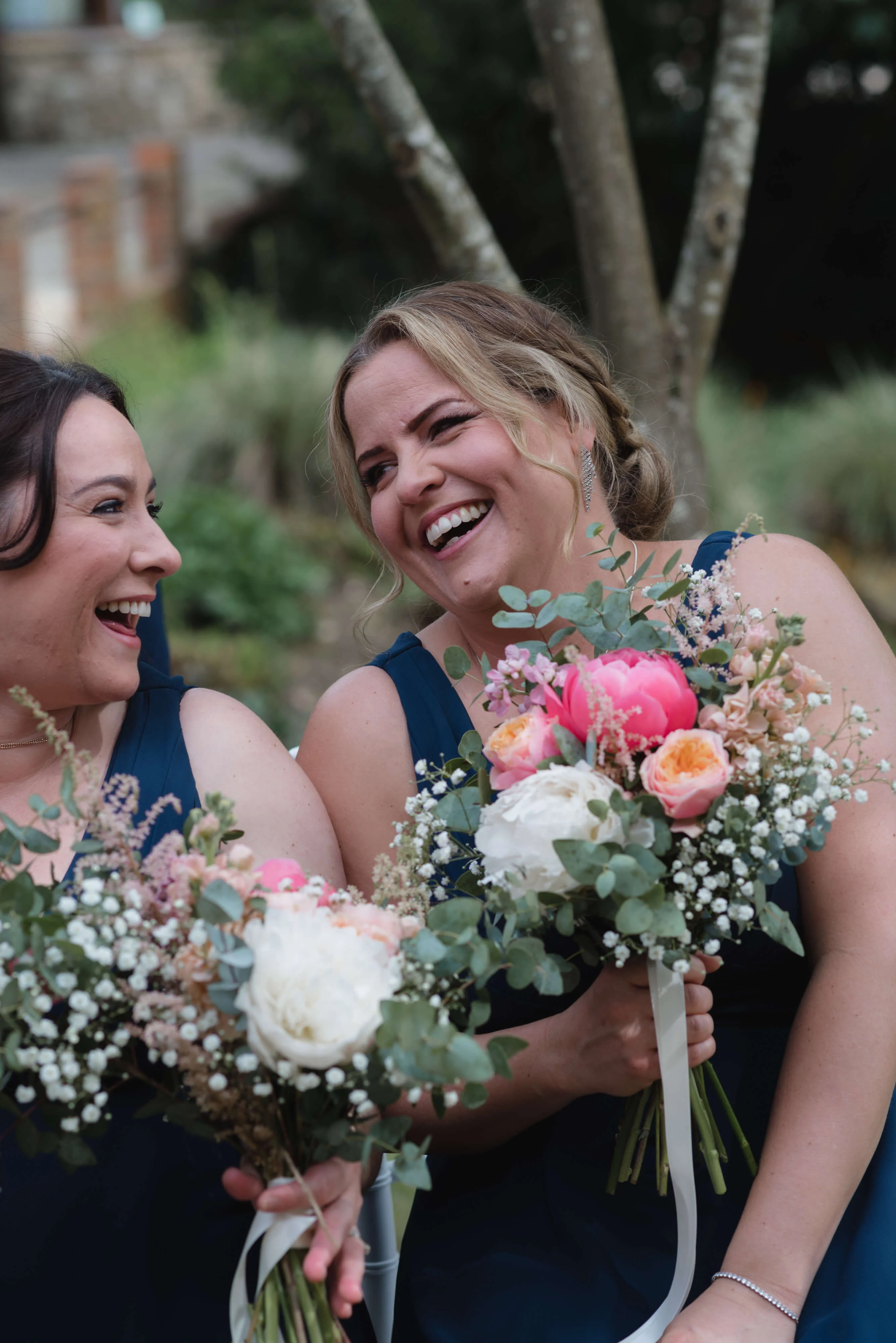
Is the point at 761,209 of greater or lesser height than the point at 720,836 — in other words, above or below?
below

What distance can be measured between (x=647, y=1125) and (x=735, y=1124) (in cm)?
15

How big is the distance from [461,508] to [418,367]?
0.31 meters

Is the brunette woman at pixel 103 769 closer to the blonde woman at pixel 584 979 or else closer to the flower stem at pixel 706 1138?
the blonde woman at pixel 584 979

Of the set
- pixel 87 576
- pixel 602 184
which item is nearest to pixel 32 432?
pixel 87 576

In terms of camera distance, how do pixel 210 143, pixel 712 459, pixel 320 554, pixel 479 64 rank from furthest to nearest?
pixel 210 143 → pixel 479 64 → pixel 712 459 → pixel 320 554

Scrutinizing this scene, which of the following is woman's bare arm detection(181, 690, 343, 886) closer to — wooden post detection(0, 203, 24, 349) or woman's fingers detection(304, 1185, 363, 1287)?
woman's fingers detection(304, 1185, 363, 1287)

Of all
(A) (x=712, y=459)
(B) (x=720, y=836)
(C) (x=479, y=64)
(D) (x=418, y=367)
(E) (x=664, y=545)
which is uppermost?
(D) (x=418, y=367)

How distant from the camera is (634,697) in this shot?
5.57ft

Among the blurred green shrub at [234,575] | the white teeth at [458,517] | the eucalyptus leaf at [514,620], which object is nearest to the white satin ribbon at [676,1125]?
the eucalyptus leaf at [514,620]

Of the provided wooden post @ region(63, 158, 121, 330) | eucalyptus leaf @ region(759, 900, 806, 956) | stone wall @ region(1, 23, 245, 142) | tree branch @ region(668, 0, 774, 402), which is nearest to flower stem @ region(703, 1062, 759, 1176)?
eucalyptus leaf @ region(759, 900, 806, 956)

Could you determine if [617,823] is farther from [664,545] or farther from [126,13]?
[126,13]

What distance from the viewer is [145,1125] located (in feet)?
7.19

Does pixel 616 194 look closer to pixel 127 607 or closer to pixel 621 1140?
pixel 127 607

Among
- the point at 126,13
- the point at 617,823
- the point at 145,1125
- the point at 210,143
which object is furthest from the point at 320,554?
the point at 126,13
